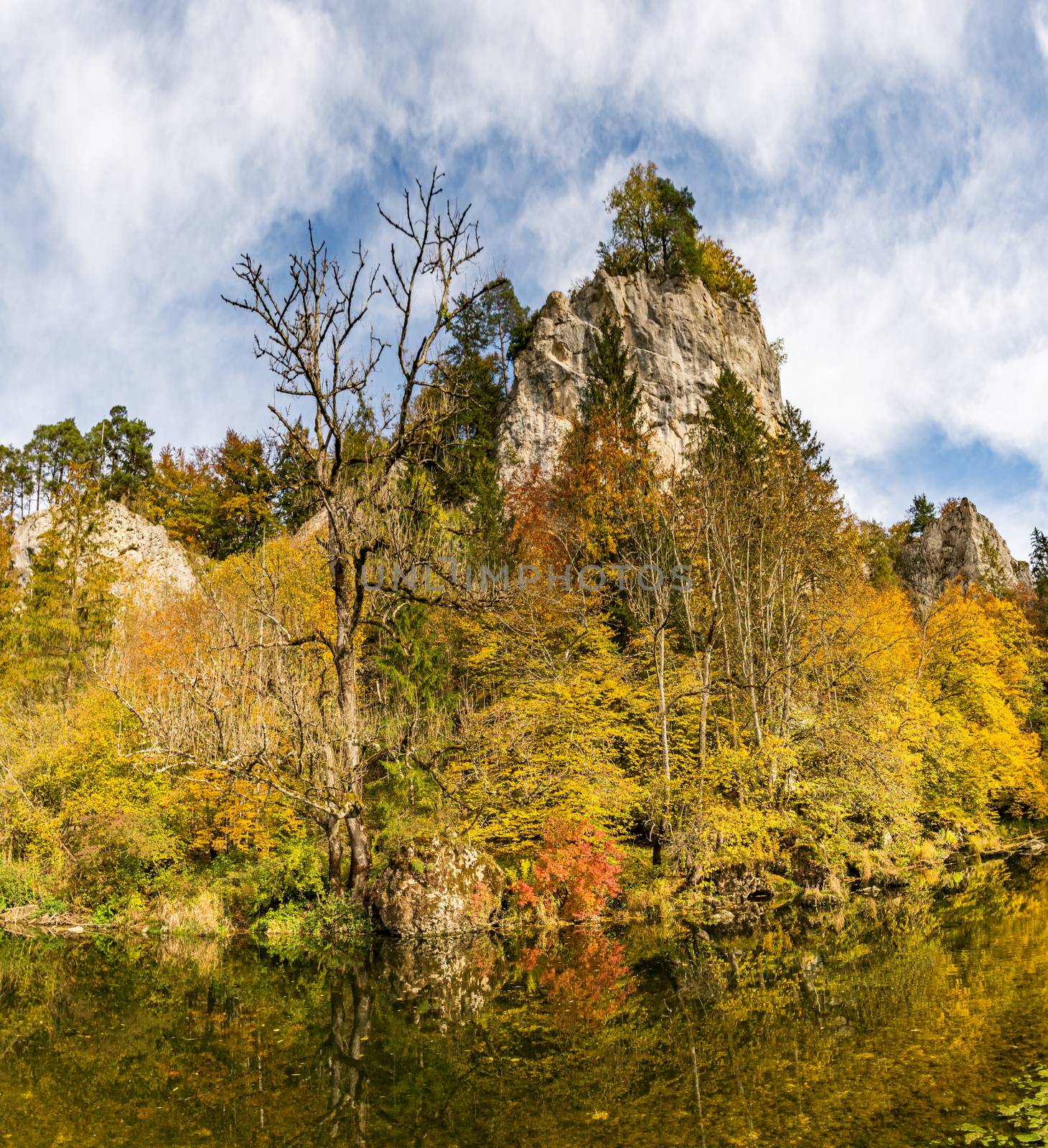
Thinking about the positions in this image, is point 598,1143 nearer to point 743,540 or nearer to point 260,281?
point 260,281

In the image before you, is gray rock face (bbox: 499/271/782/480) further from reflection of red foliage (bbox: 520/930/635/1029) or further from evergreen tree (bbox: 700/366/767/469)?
reflection of red foliage (bbox: 520/930/635/1029)

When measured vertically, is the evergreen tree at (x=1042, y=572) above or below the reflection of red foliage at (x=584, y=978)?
above

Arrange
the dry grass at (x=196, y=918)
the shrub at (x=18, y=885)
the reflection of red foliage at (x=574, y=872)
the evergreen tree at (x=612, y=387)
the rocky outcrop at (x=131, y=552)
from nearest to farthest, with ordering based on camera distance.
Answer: the dry grass at (x=196, y=918) → the reflection of red foliage at (x=574, y=872) → the shrub at (x=18, y=885) → the evergreen tree at (x=612, y=387) → the rocky outcrop at (x=131, y=552)

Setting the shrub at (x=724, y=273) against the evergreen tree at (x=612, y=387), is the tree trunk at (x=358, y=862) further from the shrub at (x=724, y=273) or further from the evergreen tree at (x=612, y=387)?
the shrub at (x=724, y=273)

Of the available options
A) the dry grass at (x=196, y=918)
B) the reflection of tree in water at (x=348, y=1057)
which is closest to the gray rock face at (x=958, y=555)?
the dry grass at (x=196, y=918)

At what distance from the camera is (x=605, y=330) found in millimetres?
38812

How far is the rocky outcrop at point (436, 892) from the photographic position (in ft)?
53.4

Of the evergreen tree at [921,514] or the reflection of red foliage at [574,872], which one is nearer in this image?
the reflection of red foliage at [574,872]

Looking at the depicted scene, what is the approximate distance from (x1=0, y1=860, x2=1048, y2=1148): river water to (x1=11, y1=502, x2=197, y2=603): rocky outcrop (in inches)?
1058

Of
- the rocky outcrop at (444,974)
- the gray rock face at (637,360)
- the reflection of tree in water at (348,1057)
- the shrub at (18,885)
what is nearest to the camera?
the reflection of tree in water at (348,1057)

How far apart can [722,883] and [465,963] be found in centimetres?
853

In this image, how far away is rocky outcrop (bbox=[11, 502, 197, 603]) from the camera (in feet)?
131

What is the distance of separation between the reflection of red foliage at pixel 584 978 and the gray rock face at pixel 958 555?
5387cm

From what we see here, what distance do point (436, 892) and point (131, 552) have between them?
34846 mm
